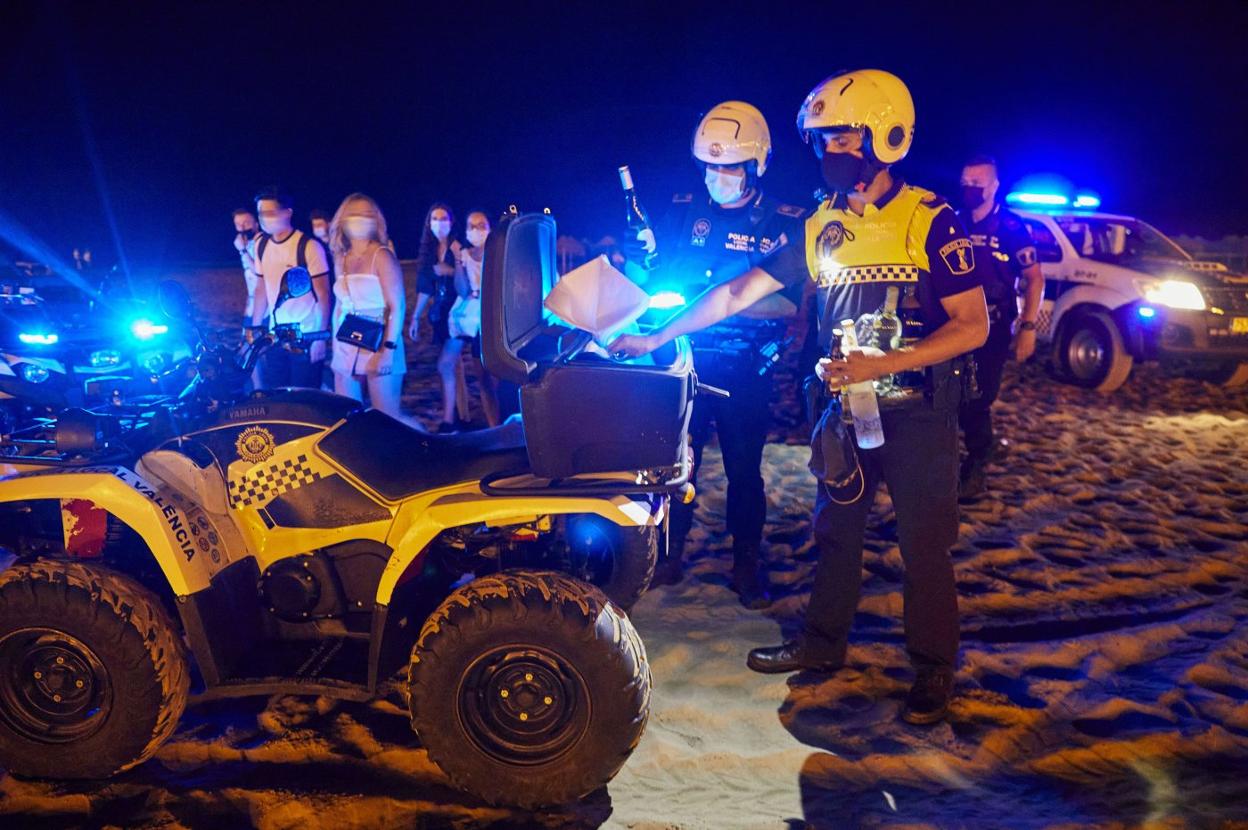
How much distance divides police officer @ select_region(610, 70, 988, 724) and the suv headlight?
8.25 meters

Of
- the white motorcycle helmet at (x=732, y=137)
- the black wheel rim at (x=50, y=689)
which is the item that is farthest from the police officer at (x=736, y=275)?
the black wheel rim at (x=50, y=689)

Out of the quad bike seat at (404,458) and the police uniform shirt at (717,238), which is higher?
the police uniform shirt at (717,238)

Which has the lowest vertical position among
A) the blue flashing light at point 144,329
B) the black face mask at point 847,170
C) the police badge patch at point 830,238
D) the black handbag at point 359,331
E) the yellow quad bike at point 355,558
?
the yellow quad bike at point 355,558

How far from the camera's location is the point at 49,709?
297 cm

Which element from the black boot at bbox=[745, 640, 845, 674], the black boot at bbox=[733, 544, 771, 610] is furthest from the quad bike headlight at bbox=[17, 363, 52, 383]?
the black boot at bbox=[745, 640, 845, 674]

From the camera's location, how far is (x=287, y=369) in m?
6.13

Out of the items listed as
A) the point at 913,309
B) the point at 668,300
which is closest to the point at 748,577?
the point at 668,300

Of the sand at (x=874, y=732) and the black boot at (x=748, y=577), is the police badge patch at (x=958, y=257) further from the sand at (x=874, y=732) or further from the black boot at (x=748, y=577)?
the black boot at (x=748, y=577)

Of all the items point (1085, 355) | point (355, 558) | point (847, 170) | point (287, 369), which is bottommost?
point (355, 558)

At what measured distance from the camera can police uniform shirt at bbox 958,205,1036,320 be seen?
5.89 meters

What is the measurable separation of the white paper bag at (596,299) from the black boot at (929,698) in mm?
1854

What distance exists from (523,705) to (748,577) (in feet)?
6.44

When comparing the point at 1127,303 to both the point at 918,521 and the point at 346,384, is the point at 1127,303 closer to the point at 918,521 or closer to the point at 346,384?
the point at 918,521

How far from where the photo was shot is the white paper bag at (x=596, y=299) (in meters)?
2.80
